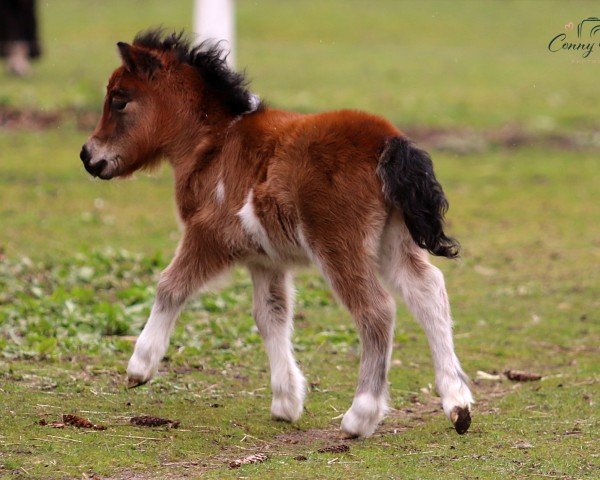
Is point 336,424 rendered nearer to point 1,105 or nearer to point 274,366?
point 274,366

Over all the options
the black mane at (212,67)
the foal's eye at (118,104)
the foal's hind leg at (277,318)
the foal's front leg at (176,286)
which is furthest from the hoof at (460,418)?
the foal's eye at (118,104)

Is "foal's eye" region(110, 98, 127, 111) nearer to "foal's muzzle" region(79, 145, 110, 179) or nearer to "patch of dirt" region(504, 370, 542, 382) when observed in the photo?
"foal's muzzle" region(79, 145, 110, 179)

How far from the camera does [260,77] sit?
20234 mm

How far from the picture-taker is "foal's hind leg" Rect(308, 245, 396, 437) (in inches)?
226

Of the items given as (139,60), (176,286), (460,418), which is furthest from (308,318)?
(460,418)

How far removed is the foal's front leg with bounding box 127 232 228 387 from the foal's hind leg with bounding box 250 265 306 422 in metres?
0.40

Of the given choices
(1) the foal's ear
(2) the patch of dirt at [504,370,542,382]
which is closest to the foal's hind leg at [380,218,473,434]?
(2) the patch of dirt at [504,370,542,382]

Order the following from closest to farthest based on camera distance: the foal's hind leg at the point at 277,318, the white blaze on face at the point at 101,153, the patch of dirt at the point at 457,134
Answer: the foal's hind leg at the point at 277,318 → the white blaze on face at the point at 101,153 → the patch of dirt at the point at 457,134

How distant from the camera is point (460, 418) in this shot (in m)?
5.66

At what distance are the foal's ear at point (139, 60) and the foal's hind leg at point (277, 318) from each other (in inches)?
52.8

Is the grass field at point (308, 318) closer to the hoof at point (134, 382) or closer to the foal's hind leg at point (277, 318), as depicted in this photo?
the hoof at point (134, 382)

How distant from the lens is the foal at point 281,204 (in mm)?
5750

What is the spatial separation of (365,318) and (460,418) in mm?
703

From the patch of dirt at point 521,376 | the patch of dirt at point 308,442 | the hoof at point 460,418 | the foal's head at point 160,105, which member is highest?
the foal's head at point 160,105
